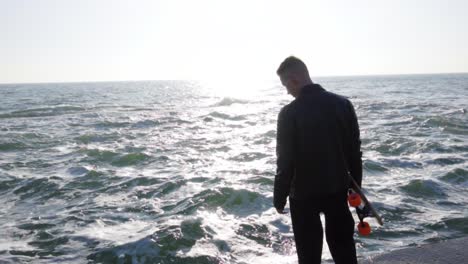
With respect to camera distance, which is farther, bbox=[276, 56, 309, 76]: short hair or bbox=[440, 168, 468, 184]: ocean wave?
bbox=[440, 168, 468, 184]: ocean wave

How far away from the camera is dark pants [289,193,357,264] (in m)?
3.64

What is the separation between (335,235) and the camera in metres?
3.76

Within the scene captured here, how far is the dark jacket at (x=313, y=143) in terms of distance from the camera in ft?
11.4

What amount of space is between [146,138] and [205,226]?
456 inches

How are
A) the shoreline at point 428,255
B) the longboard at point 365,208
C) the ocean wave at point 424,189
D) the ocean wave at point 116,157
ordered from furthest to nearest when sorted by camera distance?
the ocean wave at point 116,157 < the ocean wave at point 424,189 < the shoreline at point 428,255 < the longboard at point 365,208

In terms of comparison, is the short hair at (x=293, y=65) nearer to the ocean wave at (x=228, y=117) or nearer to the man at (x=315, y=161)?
the man at (x=315, y=161)

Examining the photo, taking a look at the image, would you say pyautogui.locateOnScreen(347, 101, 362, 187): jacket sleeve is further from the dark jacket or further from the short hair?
the short hair

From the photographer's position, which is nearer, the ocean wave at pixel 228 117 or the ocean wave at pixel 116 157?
the ocean wave at pixel 116 157

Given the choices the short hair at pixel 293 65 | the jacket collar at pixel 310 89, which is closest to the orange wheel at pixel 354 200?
the jacket collar at pixel 310 89

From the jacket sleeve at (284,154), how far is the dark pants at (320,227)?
18 centimetres

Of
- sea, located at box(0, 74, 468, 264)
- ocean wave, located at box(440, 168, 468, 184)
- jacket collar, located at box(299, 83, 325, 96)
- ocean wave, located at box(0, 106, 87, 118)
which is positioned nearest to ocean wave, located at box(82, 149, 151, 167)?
sea, located at box(0, 74, 468, 264)

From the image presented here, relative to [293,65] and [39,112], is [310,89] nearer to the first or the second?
[293,65]

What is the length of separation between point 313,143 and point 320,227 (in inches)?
30.6

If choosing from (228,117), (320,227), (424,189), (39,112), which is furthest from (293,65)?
(39,112)
